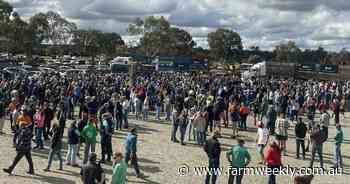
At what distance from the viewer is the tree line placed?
2913 inches

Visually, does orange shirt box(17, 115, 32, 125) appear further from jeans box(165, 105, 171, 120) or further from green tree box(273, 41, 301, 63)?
green tree box(273, 41, 301, 63)

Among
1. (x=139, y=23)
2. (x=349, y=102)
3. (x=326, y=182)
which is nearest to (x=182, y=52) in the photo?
(x=139, y=23)

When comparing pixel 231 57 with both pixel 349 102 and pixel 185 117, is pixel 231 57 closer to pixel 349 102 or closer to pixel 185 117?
pixel 349 102

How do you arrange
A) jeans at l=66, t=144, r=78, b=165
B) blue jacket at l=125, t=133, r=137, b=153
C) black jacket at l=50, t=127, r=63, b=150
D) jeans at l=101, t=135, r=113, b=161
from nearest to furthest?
1. blue jacket at l=125, t=133, r=137, b=153
2. black jacket at l=50, t=127, r=63, b=150
3. jeans at l=66, t=144, r=78, b=165
4. jeans at l=101, t=135, r=113, b=161

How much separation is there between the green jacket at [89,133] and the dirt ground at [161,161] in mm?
878

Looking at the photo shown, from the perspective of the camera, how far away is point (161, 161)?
15.4 meters

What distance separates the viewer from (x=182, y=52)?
107250mm

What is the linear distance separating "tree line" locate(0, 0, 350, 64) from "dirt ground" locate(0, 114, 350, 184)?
57067mm

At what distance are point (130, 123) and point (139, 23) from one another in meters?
60.6

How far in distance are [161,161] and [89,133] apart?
2755mm

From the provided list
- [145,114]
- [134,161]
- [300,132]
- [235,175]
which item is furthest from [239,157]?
[145,114]

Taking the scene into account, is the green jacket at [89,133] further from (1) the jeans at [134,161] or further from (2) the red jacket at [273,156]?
(2) the red jacket at [273,156]

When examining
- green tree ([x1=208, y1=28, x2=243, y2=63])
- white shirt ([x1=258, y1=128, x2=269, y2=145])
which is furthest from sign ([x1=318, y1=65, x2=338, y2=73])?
white shirt ([x1=258, y1=128, x2=269, y2=145])

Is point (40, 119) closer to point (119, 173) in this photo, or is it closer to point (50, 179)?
point (50, 179)
